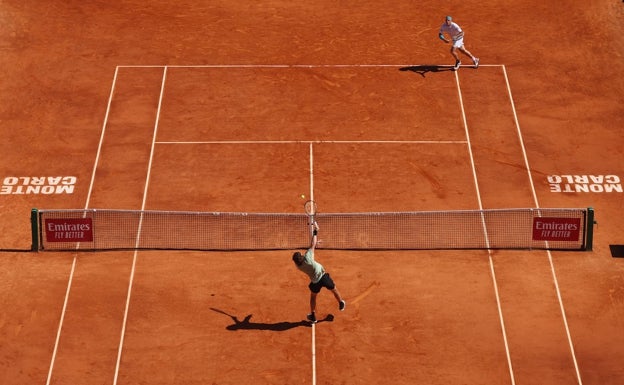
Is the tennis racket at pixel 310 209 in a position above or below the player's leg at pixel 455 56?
below

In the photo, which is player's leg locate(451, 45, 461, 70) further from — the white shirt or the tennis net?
the tennis net

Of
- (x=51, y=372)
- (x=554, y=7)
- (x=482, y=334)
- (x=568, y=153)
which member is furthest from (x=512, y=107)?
(x=51, y=372)

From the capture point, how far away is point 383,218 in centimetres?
3017

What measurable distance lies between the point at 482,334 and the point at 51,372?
968 cm

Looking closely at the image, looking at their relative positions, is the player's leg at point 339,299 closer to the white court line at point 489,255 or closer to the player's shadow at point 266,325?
the player's shadow at point 266,325

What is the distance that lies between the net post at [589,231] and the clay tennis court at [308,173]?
39 cm

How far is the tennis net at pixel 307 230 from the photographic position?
29281 mm


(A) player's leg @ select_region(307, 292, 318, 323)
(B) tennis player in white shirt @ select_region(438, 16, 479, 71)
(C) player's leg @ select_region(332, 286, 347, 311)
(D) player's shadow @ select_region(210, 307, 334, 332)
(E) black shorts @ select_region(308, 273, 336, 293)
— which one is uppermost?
(B) tennis player in white shirt @ select_region(438, 16, 479, 71)

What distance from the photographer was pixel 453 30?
36750mm

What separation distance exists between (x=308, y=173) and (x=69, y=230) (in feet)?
22.4

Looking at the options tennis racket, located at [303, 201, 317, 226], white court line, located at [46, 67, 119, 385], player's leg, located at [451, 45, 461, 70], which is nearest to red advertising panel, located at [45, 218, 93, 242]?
white court line, located at [46, 67, 119, 385]

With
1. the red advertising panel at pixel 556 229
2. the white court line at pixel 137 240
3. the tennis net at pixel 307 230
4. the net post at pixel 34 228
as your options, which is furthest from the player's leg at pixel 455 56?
the net post at pixel 34 228

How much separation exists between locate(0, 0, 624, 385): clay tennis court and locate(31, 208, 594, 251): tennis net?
0.39 meters

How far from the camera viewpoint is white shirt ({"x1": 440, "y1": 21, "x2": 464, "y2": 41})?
36.7 m
